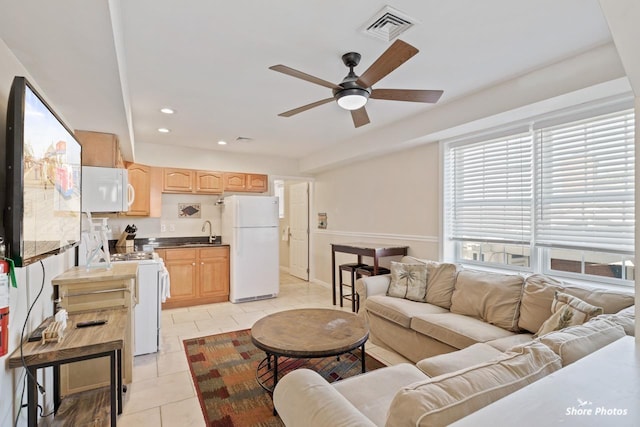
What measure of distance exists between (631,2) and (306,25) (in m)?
1.58

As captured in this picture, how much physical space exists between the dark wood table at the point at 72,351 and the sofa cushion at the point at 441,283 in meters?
2.73

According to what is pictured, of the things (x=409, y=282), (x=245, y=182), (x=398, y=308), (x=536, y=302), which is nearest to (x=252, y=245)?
(x=245, y=182)

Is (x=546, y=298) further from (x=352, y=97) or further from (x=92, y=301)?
(x=92, y=301)

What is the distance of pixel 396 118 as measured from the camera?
3.83 m

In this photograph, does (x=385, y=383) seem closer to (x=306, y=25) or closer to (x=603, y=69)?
(x=306, y=25)

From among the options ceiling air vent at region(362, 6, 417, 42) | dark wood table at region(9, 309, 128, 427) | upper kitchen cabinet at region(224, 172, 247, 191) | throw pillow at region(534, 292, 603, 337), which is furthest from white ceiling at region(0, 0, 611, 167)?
upper kitchen cabinet at region(224, 172, 247, 191)

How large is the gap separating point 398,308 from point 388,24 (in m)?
2.39

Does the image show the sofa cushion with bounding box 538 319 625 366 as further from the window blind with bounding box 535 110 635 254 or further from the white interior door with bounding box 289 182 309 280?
the white interior door with bounding box 289 182 309 280

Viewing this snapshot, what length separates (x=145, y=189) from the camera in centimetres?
480

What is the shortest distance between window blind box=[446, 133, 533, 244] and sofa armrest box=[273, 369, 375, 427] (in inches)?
111

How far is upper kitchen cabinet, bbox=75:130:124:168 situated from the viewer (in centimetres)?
308

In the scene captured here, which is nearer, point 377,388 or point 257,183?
point 377,388

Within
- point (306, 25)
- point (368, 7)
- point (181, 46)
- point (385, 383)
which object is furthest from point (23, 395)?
point (368, 7)

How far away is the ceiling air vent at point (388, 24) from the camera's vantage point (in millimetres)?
1865
